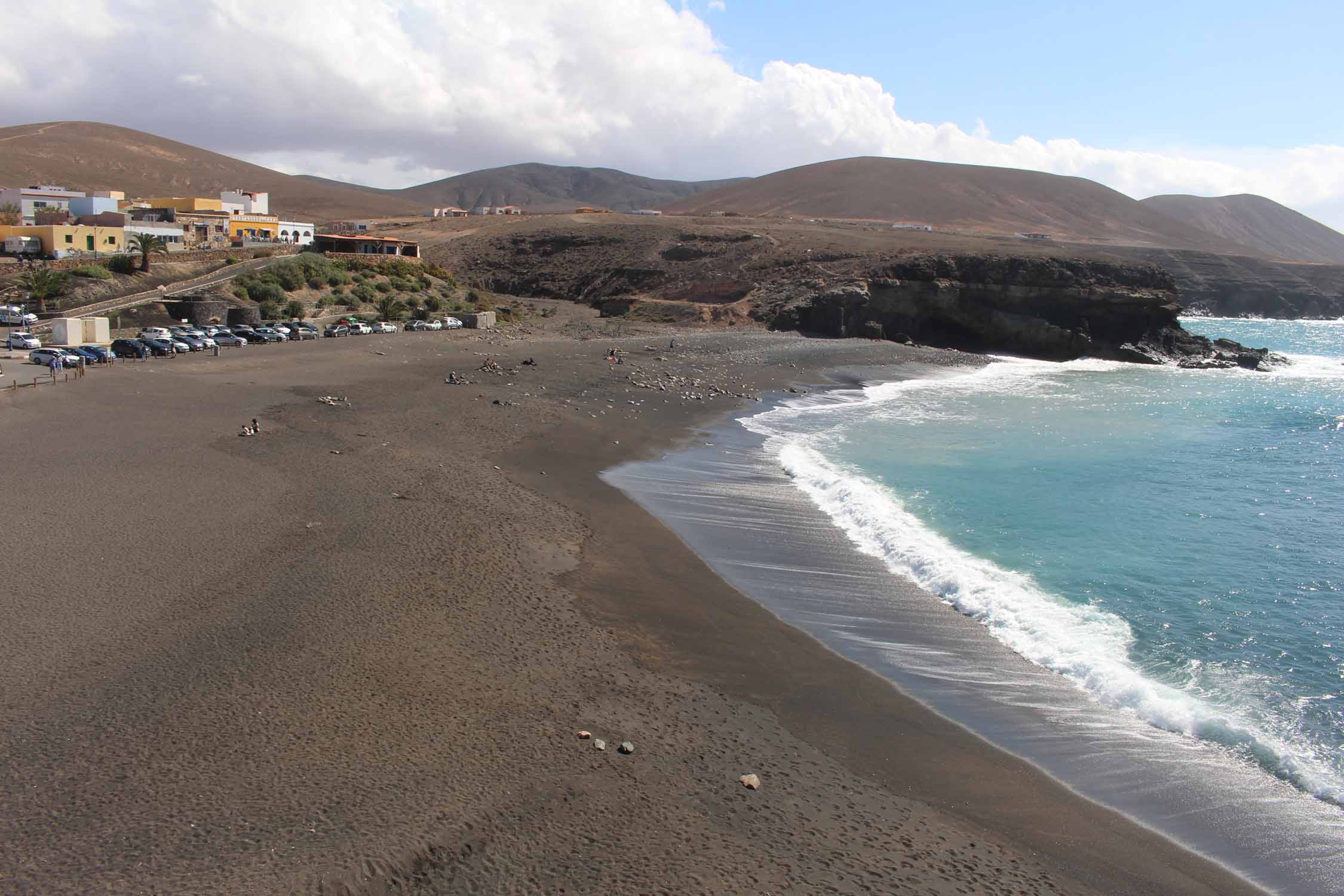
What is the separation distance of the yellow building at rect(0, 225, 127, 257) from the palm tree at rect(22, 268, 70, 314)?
5.42 m

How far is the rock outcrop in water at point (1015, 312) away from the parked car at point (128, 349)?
37072 mm

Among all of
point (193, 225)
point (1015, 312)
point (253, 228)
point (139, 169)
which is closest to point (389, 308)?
point (193, 225)

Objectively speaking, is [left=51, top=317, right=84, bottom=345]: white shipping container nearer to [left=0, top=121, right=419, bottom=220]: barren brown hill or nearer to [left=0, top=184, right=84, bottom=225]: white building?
[left=0, top=184, right=84, bottom=225]: white building

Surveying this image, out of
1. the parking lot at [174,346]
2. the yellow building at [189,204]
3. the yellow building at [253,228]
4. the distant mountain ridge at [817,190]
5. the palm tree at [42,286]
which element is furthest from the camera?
the distant mountain ridge at [817,190]

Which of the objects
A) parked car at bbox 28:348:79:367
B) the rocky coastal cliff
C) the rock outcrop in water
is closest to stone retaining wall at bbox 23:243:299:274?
parked car at bbox 28:348:79:367

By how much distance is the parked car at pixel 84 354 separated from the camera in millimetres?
29156

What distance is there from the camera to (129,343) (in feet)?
105

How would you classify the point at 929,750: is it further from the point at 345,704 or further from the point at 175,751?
the point at 175,751

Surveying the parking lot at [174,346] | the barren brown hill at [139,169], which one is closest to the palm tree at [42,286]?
the parking lot at [174,346]

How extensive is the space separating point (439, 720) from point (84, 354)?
2733 cm

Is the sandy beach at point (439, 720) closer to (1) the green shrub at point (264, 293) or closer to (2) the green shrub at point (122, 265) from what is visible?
(1) the green shrub at point (264, 293)

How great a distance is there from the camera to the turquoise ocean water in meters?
11.6

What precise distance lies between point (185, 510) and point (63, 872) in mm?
9488

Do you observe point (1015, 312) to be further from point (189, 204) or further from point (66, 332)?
point (189, 204)
